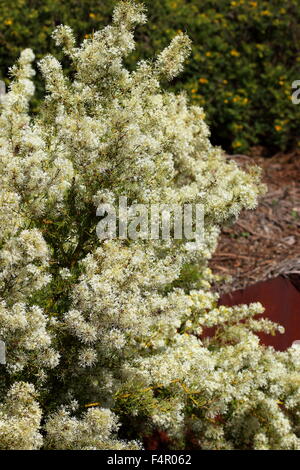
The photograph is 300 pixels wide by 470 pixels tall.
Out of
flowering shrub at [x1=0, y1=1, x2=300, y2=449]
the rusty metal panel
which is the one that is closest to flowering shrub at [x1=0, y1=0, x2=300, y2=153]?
the rusty metal panel

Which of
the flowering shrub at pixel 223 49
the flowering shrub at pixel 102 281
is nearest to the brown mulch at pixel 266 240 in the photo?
the flowering shrub at pixel 223 49

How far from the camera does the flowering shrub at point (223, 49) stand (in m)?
6.55

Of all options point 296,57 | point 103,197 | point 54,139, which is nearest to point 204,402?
point 103,197

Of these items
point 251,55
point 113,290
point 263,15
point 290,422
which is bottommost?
point 290,422

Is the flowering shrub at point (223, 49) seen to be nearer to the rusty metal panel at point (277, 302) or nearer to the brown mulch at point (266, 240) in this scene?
the brown mulch at point (266, 240)

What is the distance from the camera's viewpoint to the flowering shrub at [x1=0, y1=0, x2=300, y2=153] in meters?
6.55

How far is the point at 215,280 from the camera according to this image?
16.1 feet

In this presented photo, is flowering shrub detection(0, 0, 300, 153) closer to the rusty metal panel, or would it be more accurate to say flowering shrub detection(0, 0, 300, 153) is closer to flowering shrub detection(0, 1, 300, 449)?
the rusty metal panel

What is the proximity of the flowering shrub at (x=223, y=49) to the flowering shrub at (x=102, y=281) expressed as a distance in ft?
9.98

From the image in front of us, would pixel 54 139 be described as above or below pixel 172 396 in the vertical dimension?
above

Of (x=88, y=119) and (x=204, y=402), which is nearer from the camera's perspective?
(x=88, y=119)

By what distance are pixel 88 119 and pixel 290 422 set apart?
1.85 m

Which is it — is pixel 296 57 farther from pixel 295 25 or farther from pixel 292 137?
pixel 292 137
